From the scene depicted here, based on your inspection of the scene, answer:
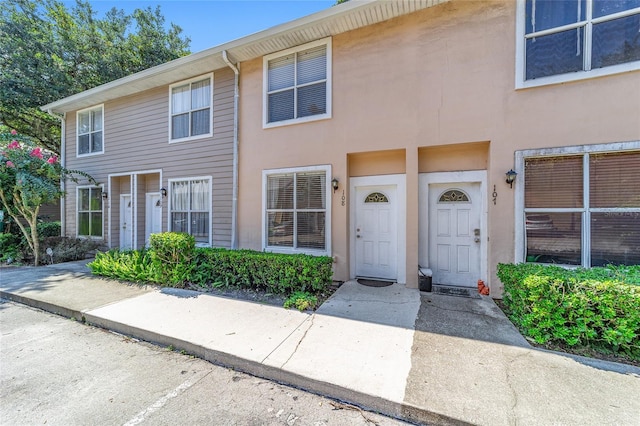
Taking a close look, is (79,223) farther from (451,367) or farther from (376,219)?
(451,367)

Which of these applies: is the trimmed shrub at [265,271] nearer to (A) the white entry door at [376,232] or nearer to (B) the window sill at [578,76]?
(A) the white entry door at [376,232]

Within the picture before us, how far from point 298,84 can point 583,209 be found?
234 inches

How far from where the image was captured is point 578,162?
4285 millimetres

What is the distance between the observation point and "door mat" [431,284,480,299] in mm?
4855

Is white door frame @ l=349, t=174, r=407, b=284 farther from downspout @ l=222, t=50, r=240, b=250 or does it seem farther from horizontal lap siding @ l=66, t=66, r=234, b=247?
horizontal lap siding @ l=66, t=66, r=234, b=247

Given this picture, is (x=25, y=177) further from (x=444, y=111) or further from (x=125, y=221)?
(x=444, y=111)

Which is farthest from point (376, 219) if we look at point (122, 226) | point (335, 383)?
point (122, 226)

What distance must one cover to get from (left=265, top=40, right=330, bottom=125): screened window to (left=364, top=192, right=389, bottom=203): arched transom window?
6.69ft

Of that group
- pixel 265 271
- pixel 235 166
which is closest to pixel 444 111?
pixel 265 271

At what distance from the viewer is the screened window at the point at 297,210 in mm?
5973

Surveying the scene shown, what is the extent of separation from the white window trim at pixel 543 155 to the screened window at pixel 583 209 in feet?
0.07

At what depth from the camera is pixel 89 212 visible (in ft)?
31.0

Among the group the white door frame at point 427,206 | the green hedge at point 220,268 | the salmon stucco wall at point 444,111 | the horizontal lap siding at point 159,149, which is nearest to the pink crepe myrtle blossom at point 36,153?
the horizontal lap siding at point 159,149

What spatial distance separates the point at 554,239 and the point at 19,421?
275 inches
